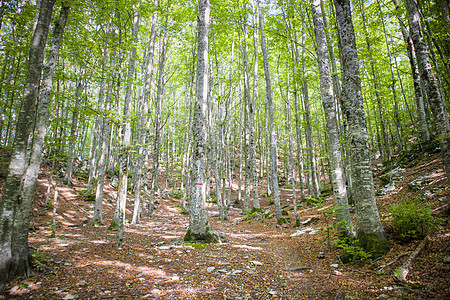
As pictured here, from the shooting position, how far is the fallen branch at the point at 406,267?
3.11m

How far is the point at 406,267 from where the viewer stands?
3.29 metres

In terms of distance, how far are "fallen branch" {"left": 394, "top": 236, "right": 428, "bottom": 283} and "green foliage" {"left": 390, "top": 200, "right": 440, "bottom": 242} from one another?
0.49 meters

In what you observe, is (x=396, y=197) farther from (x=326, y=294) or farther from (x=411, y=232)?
(x=326, y=294)

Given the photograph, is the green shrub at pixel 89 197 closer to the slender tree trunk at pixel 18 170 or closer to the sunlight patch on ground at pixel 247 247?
the slender tree trunk at pixel 18 170

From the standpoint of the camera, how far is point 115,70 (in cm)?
681

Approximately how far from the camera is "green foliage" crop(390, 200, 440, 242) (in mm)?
4172

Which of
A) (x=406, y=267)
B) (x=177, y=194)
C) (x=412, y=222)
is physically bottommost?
(x=406, y=267)

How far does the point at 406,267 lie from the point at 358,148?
2.41 meters

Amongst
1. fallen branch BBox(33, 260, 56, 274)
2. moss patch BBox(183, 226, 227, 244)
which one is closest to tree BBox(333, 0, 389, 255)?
moss patch BBox(183, 226, 227, 244)

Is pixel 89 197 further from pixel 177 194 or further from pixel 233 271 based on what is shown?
pixel 233 271

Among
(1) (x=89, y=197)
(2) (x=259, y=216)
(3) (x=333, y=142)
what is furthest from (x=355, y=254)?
(1) (x=89, y=197)

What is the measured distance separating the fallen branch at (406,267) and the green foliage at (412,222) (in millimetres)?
487

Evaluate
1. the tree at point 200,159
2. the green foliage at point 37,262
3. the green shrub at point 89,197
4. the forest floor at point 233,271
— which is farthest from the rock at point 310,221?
the green shrub at point 89,197

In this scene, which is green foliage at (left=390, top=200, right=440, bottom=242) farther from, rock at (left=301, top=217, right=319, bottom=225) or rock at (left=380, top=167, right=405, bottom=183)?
rock at (left=380, top=167, right=405, bottom=183)
